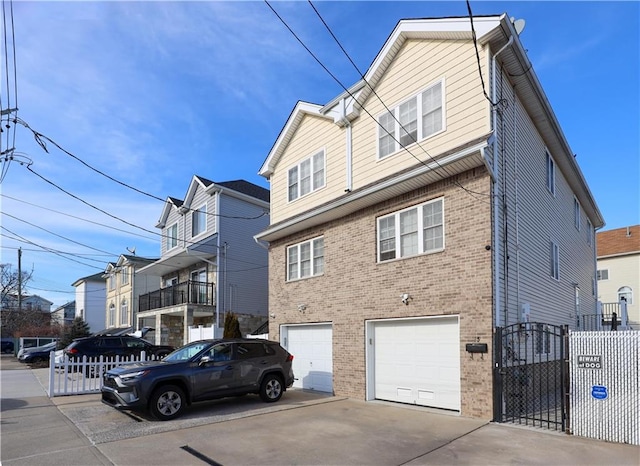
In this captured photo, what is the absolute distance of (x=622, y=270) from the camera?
3244cm

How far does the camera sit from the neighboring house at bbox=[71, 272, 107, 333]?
4966 cm

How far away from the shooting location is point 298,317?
1516 centimetres

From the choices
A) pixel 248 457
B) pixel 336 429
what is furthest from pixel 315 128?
pixel 248 457

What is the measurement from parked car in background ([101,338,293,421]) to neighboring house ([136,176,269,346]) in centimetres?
1090

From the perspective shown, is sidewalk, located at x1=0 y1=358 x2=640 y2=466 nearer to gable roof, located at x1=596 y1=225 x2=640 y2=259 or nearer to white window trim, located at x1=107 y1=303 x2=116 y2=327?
gable roof, located at x1=596 y1=225 x2=640 y2=259

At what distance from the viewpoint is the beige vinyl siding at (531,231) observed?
1042cm

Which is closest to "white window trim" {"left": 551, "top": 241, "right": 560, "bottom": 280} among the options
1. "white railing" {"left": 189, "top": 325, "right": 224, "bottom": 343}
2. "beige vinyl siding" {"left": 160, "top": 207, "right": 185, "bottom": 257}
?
"white railing" {"left": 189, "top": 325, "right": 224, "bottom": 343}

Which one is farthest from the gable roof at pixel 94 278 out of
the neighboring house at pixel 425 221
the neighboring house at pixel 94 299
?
the neighboring house at pixel 425 221

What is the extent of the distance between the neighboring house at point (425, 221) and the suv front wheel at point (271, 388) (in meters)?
2.01

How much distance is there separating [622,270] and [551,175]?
2259cm

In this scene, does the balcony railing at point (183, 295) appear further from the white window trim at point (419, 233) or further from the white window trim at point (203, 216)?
the white window trim at point (419, 233)

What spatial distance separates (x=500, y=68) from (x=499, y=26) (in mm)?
1076

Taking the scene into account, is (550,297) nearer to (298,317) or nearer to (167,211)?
(298,317)

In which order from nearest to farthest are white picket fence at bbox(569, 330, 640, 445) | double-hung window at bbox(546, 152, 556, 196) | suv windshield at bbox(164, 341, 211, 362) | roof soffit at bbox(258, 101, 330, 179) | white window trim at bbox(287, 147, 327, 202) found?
white picket fence at bbox(569, 330, 640, 445) → suv windshield at bbox(164, 341, 211, 362) → double-hung window at bbox(546, 152, 556, 196) → white window trim at bbox(287, 147, 327, 202) → roof soffit at bbox(258, 101, 330, 179)
